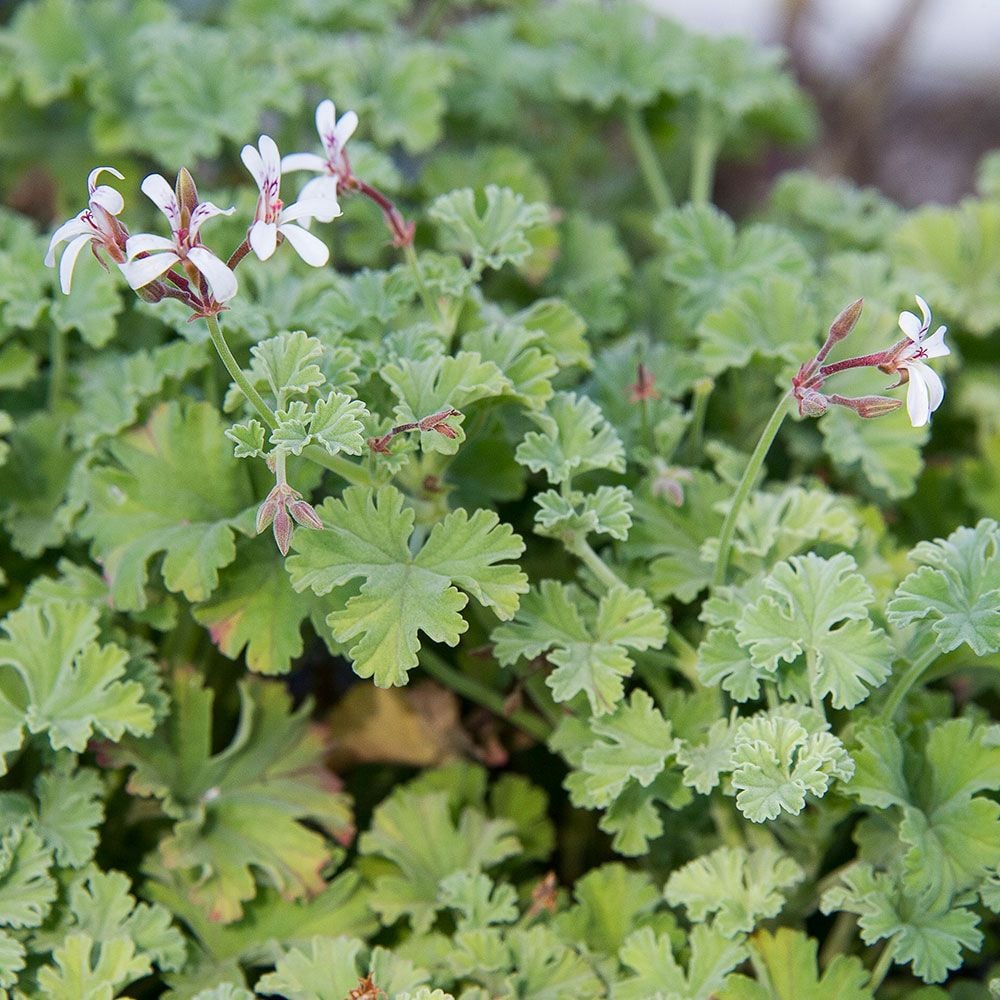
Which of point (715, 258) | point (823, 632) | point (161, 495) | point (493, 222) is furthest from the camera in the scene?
point (715, 258)

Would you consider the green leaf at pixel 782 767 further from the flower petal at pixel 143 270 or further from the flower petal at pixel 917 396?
the flower petal at pixel 143 270

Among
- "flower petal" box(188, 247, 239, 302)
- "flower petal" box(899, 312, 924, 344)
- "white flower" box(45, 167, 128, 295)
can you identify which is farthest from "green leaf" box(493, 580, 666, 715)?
"white flower" box(45, 167, 128, 295)

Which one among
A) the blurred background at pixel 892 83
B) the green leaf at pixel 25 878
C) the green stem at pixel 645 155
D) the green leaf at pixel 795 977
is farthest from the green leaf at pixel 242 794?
the blurred background at pixel 892 83

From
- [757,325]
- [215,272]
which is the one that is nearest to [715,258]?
[757,325]

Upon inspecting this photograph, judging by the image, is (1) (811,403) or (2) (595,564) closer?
(1) (811,403)

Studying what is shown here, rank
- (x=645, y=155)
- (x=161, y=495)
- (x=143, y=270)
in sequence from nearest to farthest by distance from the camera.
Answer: (x=143, y=270) → (x=161, y=495) → (x=645, y=155)

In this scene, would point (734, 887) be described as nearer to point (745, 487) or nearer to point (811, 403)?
point (745, 487)

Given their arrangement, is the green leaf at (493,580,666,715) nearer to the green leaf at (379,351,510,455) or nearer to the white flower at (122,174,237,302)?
the green leaf at (379,351,510,455)

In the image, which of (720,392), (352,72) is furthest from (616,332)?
(352,72)
